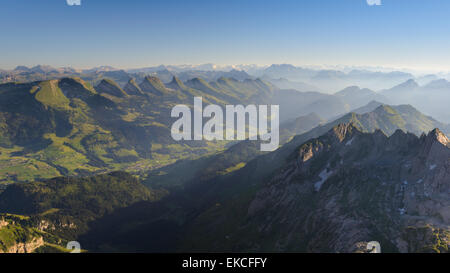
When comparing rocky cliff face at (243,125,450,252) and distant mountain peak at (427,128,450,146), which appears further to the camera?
distant mountain peak at (427,128,450,146)

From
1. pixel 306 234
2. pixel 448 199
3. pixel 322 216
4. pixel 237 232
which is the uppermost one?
pixel 448 199

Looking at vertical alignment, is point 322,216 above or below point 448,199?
below

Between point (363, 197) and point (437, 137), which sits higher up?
point (437, 137)

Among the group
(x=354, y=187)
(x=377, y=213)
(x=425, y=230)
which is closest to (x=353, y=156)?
(x=354, y=187)

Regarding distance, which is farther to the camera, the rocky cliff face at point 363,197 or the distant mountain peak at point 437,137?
the distant mountain peak at point 437,137

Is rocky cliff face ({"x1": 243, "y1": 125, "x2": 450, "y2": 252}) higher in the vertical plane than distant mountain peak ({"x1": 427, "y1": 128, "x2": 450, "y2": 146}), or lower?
lower

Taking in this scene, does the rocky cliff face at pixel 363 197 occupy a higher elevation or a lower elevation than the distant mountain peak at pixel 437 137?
lower

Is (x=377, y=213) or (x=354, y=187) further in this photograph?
(x=354, y=187)

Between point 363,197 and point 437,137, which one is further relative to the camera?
point 363,197
